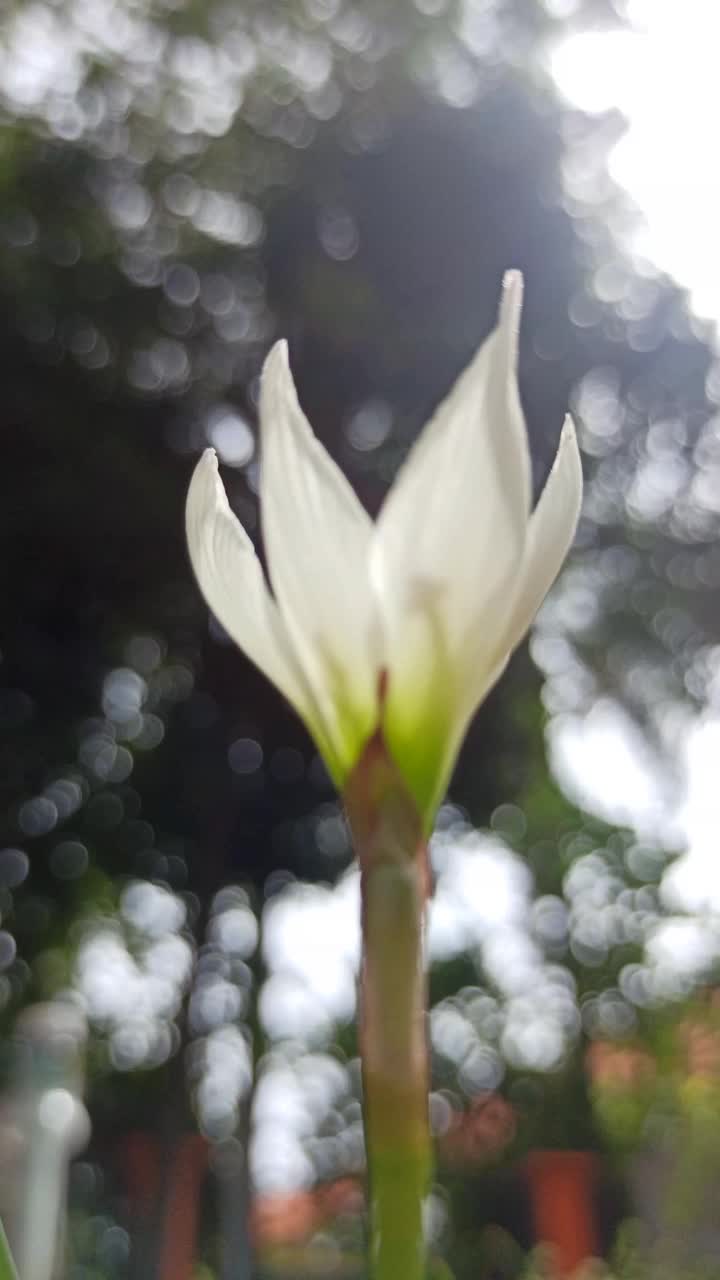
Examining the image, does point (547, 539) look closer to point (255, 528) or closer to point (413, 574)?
point (413, 574)

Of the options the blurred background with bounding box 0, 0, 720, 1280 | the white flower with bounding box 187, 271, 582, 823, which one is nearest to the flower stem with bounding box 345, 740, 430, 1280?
the white flower with bounding box 187, 271, 582, 823

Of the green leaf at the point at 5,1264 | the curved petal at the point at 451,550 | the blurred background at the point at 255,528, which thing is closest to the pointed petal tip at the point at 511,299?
the curved petal at the point at 451,550

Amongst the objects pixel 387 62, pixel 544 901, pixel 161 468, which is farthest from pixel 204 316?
pixel 544 901

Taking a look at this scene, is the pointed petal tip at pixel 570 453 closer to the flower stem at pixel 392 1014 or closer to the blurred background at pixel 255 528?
the flower stem at pixel 392 1014

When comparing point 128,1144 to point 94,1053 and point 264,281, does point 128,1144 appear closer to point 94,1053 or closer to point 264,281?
point 94,1053

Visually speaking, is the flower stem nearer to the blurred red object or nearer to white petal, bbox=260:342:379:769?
white petal, bbox=260:342:379:769

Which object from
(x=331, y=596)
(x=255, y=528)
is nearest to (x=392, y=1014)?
(x=331, y=596)
